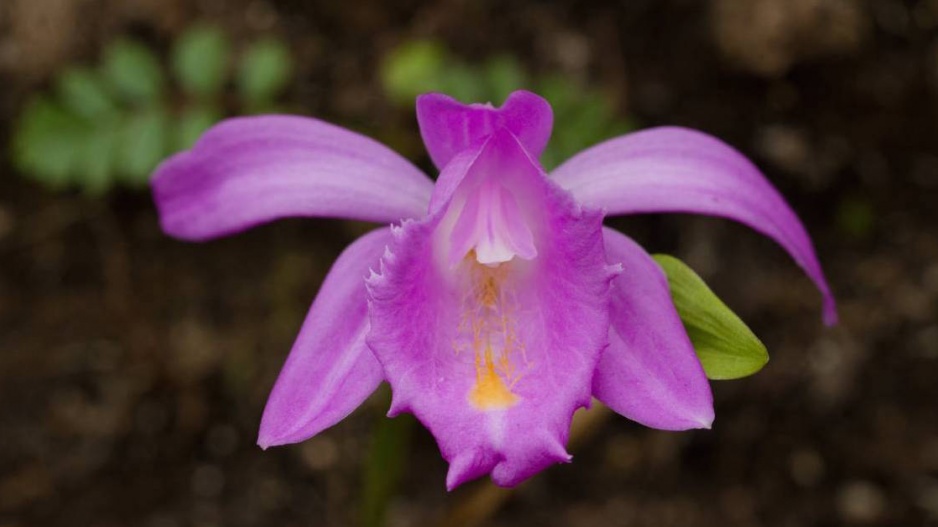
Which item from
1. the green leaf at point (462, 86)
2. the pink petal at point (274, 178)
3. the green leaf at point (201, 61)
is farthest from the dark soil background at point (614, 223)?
the pink petal at point (274, 178)

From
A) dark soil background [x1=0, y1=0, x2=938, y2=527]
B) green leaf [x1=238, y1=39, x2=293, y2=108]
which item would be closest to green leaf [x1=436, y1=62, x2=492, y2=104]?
dark soil background [x1=0, y1=0, x2=938, y2=527]

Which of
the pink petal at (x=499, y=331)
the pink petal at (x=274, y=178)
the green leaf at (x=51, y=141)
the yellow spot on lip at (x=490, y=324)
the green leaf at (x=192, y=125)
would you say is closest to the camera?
the pink petal at (x=499, y=331)

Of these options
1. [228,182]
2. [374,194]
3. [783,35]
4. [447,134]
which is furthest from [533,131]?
[783,35]

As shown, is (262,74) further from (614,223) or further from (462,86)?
(614,223)

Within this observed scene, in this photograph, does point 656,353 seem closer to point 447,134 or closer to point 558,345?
point 558,345

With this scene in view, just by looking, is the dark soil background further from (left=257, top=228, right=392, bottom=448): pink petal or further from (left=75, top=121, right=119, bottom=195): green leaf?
(left=257, top=228, right=392, bottom=448): pink petal

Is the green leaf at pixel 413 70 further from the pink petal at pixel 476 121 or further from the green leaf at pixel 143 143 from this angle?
the pink petal at pixel 476 121
